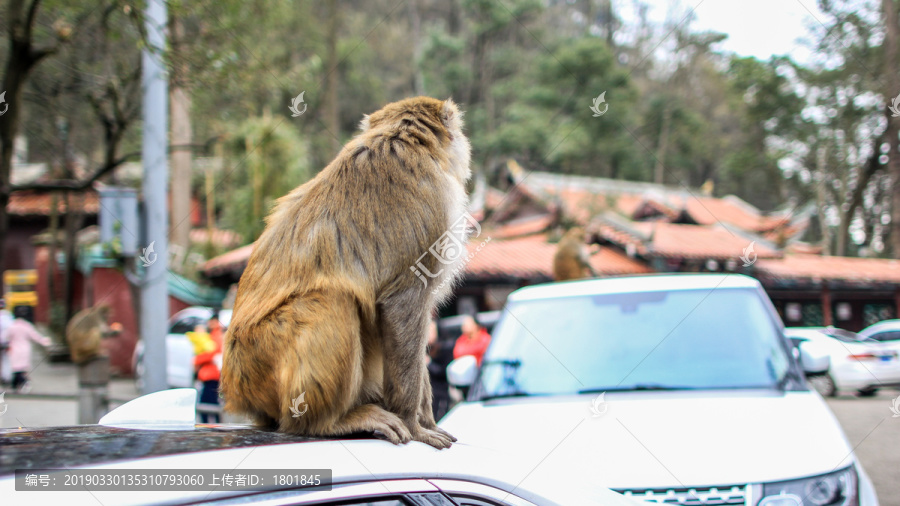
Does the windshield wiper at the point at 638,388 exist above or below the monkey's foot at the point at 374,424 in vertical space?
below

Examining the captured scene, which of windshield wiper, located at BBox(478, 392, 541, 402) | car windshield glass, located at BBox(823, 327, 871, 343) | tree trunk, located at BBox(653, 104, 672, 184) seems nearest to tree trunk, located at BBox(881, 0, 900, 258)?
car windshield glass, located at BBox(823, 327, 871, 343)

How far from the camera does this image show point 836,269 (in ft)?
40.1

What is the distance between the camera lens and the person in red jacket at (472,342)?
696 cm

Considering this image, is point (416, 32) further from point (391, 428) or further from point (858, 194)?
point (391, 428)

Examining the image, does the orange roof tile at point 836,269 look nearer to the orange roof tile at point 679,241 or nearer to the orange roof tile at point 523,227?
the orange roof tile at point 679,241

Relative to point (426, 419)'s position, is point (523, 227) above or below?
above

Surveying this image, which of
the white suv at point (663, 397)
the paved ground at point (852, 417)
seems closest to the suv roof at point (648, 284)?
the white suv at point (663, 397)

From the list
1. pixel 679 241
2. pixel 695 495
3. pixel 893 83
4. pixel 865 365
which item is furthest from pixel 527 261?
pixel 695 495

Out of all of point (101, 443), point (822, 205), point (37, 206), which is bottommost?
point (101, 443)

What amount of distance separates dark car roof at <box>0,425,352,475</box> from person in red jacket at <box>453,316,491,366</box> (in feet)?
17.3

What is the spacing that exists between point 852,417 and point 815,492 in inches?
305

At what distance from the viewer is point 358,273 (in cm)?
221

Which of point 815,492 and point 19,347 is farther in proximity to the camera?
point 19,347

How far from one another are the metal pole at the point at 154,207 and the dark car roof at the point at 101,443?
343cm
